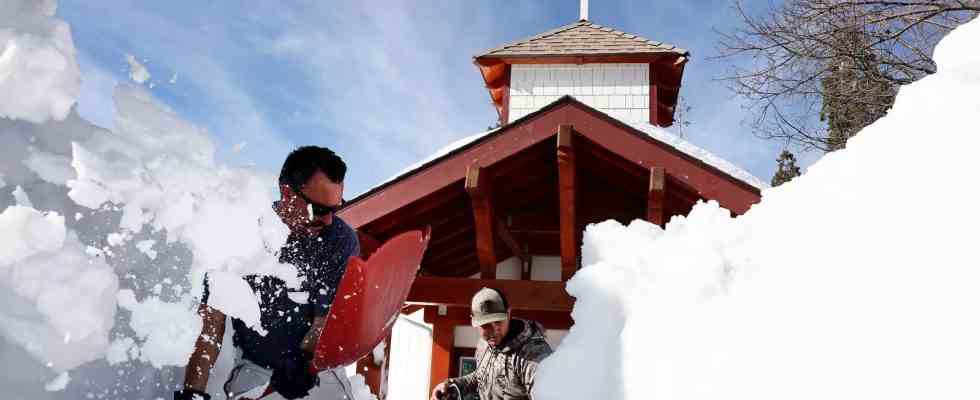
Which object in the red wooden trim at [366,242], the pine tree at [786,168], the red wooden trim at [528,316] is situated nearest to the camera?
the red wooden trim at [366,242]

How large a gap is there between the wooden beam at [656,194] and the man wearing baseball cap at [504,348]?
208cm

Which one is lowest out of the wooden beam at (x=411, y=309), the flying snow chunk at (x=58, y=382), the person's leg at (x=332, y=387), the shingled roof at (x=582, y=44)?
the flying snow chunk at (x=58, y=382)

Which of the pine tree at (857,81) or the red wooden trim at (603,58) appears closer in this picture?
the pine tree at (857,81)

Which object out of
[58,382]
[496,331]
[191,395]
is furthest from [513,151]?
[58,382]

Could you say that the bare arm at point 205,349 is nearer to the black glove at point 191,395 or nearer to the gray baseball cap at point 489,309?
the black glove at point 191,395

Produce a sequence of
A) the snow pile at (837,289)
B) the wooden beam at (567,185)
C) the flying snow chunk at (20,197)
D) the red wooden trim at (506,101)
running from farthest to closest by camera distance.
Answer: the red wooden trim at (506,101) → the wooden beam at (567,185) → the flying snow chunk at (20,197) → the snow pile at (837,289)

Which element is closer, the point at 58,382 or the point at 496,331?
the point at 58,382

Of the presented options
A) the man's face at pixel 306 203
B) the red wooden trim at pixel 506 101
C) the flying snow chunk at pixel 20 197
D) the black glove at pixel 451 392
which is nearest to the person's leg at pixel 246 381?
the man's face at pixel 306 203

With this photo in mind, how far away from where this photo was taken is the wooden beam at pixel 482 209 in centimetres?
546

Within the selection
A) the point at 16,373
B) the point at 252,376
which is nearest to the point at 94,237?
the point at 16,373

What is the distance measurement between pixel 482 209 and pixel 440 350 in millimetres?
2442

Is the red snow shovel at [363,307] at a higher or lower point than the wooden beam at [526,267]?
lower

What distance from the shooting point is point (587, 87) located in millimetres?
9203

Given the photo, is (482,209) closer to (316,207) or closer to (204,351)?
(316,207)
